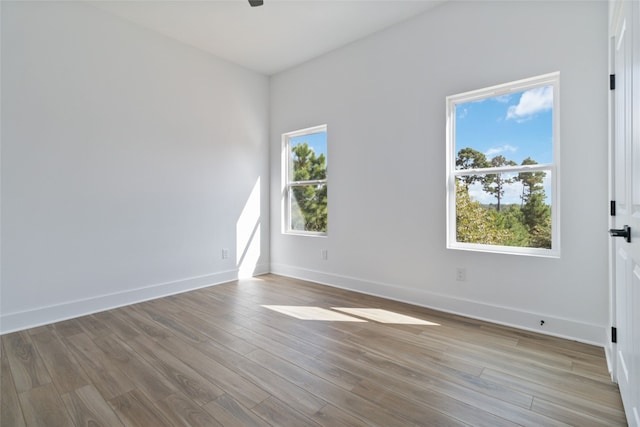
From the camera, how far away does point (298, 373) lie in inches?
77.5

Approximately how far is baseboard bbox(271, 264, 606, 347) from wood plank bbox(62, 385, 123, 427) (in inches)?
103

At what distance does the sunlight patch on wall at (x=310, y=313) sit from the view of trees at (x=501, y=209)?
1398mm

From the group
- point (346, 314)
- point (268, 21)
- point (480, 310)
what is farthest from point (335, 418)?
point (268, 21)

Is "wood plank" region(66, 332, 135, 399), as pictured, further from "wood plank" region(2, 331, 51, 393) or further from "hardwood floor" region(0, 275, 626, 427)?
"wood plank" region(2, 331, 51, 393)

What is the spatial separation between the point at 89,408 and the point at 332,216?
9.65 feet

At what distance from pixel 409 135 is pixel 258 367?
2611mm

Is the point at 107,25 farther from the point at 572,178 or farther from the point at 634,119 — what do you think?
the point at 572,178

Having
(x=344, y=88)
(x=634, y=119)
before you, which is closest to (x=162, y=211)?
(x=344, y=88)

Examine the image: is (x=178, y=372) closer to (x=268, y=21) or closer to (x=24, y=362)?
(x=24, y=362)

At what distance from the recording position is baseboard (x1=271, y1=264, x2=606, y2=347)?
236 cm

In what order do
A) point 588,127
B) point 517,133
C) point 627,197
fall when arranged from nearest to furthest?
point 627,197 → point 588,127 → point 517,133

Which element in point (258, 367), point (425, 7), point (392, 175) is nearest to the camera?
point (258, 367)

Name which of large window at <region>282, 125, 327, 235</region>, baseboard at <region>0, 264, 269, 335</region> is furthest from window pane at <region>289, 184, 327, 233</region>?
baseboard at <region>0, 264, 269, 335</region>

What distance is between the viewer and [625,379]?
1.54 m
